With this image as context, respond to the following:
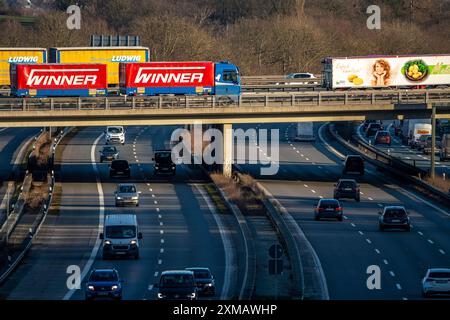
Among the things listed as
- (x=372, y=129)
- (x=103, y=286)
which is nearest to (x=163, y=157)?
(x=372, y=129)

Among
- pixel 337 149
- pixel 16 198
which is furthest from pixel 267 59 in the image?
pixel 16 198

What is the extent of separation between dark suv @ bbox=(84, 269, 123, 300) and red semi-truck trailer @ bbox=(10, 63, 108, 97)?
41.9 metres

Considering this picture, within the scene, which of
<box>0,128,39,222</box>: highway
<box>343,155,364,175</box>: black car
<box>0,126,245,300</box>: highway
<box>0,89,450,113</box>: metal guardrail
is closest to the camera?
<box>0,126,245,300</box>: highway

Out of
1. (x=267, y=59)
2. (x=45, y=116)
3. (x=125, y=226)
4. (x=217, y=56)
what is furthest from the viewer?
(x=267, y=59)

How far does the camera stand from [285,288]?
119 ft

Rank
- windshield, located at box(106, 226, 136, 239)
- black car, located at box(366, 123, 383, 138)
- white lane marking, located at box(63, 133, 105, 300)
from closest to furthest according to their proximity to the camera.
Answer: white lane marking, located at box(63, 133, 105, 300) < windshield, located at box(106, 226, 136, 239) < black car, located at box(366, 123, 383, 138)

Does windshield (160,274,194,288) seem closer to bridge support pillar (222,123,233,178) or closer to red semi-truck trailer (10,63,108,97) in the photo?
bridge support pillar (222,123,233,178)

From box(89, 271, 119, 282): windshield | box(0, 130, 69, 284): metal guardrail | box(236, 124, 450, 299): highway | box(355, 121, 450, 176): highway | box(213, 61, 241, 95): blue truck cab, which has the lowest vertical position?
box(0, 130, 69, 284): metal guardrail

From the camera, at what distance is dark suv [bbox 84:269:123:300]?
32312 millimetres

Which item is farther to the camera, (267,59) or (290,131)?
(267,59)

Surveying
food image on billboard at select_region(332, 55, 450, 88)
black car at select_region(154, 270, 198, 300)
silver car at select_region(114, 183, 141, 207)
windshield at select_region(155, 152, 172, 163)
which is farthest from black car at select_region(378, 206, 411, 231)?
food image on billboard at select_region(332, 55, 450, 88)

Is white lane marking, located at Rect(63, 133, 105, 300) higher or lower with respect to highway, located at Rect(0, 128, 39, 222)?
lower

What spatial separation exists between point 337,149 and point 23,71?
27.2m
